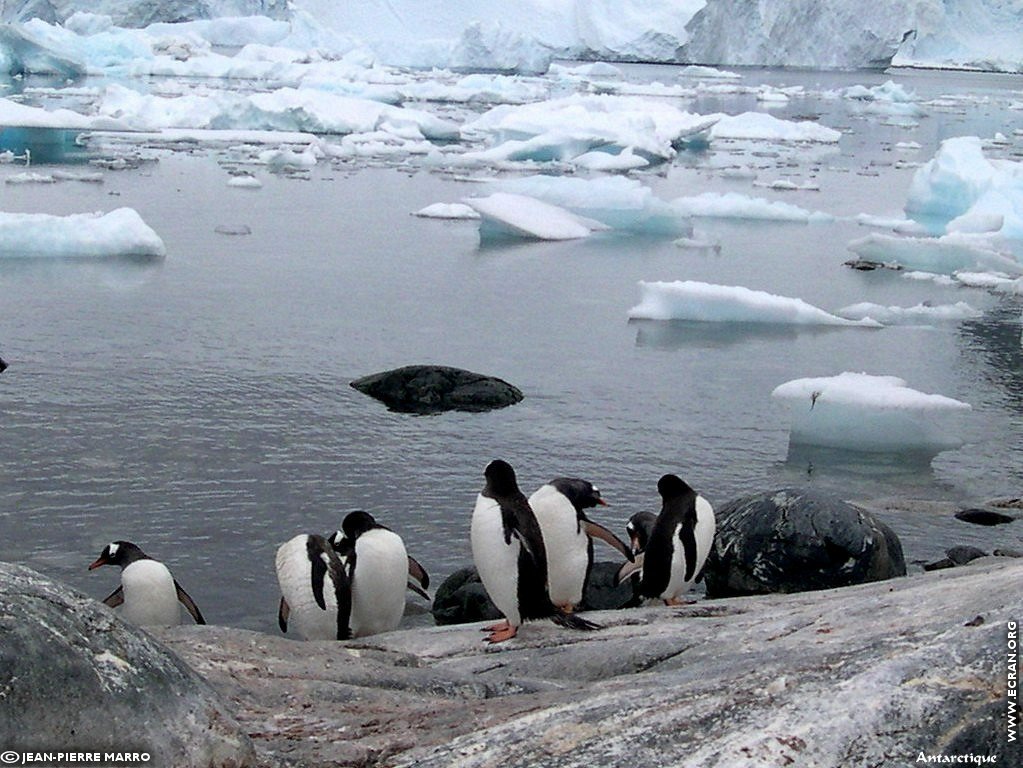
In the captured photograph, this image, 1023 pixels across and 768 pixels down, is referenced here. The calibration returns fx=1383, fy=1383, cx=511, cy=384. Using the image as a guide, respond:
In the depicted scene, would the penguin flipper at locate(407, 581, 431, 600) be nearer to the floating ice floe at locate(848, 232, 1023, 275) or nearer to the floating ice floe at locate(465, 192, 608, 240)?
the floating ice floe at locate(465, 192, 608, 240)

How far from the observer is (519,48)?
4000cm

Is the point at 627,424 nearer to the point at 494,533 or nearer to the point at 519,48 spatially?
the point at 494,533

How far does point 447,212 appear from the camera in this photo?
46.4 ft

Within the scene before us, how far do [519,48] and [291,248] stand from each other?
96.1 ft

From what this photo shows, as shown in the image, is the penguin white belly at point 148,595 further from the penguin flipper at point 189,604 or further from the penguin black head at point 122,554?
the penguin black head at point 122,554

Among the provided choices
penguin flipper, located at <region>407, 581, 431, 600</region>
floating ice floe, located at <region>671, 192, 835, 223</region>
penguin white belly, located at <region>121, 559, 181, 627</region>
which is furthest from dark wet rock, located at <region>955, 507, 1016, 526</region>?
floating ice floe, located at <region>671, 192, 835, 223</region>

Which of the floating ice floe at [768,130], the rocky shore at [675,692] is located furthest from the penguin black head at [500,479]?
the floating ice floe at [768,130]

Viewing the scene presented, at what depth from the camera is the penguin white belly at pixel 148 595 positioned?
456cm

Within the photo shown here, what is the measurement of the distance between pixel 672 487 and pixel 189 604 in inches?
66.1

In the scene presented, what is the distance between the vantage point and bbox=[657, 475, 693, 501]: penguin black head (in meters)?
4.72

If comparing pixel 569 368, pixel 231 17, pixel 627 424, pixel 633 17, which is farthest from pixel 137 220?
pixel 633 17

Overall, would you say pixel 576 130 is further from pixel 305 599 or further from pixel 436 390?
pixel 305 599

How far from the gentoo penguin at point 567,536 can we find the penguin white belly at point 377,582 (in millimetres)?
502

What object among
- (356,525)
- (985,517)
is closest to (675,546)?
(356,525)
